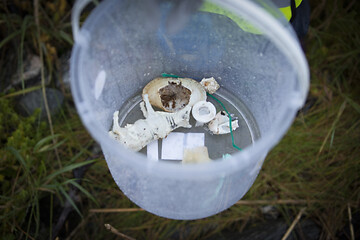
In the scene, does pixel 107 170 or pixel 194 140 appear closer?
pixel 194 140

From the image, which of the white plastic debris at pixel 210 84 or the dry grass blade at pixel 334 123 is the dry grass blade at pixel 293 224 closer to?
the dry grass blade at pixel 334 123

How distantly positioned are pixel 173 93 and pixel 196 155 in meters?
0.26

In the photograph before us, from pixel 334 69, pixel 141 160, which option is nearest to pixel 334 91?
pixel 334 69

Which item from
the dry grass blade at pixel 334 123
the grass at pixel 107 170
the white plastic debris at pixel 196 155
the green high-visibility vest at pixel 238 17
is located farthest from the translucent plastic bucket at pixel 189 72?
the dry grass blade at pixel 334 123

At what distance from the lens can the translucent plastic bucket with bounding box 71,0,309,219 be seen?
73cm

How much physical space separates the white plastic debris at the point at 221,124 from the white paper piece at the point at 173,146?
4.7 inches

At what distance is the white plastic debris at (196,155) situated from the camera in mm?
1062

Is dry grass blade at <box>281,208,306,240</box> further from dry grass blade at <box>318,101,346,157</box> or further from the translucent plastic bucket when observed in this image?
the translucent plastic bucket

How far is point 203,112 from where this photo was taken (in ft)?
3.79

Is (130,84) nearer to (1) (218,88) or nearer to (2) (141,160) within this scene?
(1) (218,88)

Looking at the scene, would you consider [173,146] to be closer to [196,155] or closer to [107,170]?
[196,155]

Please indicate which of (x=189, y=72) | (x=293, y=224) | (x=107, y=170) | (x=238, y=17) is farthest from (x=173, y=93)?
(x=293, y=224)

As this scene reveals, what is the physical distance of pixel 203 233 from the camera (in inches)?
53.4

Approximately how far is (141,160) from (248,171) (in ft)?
1.22
